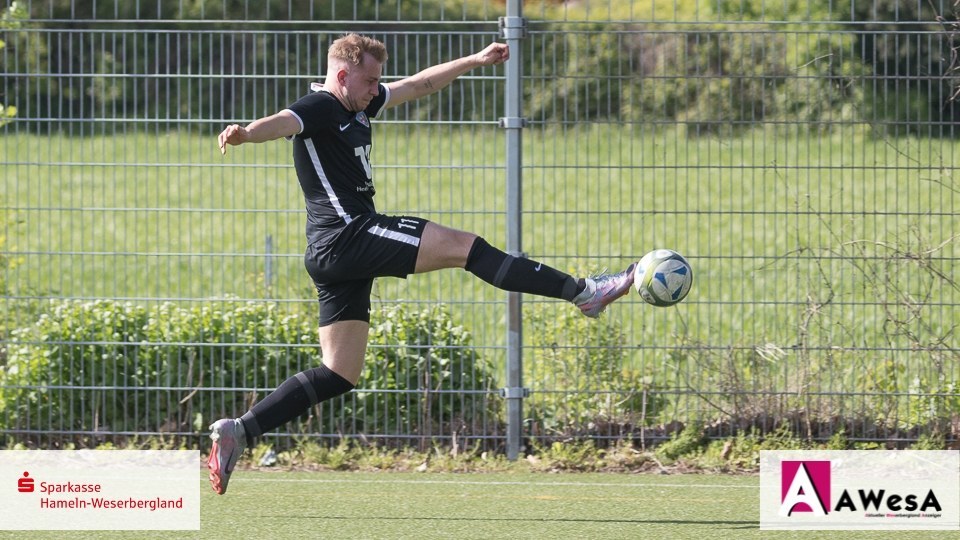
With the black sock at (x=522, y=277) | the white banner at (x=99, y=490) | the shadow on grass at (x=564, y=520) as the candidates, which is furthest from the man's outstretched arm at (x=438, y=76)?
the white banner at (x=99, y=490)

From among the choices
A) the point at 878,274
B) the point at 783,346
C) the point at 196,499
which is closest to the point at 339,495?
the point at 196,499

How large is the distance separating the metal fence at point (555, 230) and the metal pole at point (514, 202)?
0.02 metres

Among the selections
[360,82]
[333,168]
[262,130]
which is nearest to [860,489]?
[333,168]

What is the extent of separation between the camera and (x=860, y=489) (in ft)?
20.4

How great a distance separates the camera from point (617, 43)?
7188 millimetres

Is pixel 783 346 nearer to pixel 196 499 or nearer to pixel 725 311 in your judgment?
pixel 725 311

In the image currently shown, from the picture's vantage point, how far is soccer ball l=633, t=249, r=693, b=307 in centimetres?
536

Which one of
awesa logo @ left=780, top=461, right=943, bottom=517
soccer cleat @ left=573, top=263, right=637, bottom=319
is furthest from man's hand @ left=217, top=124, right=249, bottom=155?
awesa logo @ left=780, top=461, right=943, bottom=517

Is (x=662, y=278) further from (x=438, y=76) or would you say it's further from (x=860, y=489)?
(x=860, y=489)

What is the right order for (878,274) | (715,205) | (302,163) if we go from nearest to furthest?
1. (302,163)
2. (878,274)
3. (715,205)

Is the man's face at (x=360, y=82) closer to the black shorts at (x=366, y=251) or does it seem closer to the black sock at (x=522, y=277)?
the black shorts at (x=366, y=251)

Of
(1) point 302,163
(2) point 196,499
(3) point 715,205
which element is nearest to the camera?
(1) point 302,163

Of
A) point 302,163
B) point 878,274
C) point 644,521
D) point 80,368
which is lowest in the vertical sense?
point 644,521

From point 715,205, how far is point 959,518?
250 centimetres
